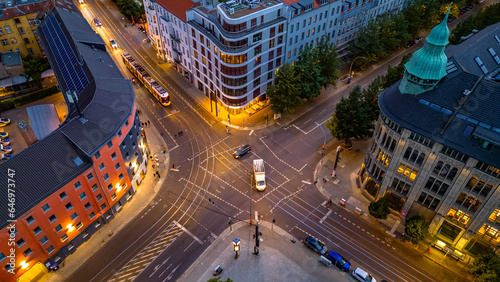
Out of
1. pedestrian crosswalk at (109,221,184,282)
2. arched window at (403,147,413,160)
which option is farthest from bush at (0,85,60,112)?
arched window at (403,147,413,160)

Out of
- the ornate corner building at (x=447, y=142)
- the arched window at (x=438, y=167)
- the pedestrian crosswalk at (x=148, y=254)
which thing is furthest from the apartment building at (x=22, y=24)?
the arched window at (x=438, y=167)

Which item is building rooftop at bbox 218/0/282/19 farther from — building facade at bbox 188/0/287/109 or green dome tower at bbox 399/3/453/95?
green dome tower at bbox 399/3/453/95

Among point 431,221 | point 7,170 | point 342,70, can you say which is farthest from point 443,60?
point 7,170

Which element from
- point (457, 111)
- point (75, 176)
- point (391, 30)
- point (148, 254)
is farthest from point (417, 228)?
point (391, 30)

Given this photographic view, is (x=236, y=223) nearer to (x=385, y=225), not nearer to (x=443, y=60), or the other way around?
(x=385, y=225)

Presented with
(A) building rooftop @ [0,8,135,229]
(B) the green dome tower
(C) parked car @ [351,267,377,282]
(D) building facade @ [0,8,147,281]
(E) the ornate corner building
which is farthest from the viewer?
(C) parked car @ [351,267,377,282]

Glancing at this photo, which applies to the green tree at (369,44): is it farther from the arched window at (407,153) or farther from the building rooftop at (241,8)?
the arched window at (407,153)

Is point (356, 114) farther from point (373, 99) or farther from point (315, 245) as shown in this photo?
point (315, 245)

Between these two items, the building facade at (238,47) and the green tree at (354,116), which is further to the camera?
the building facade at (238,47)
